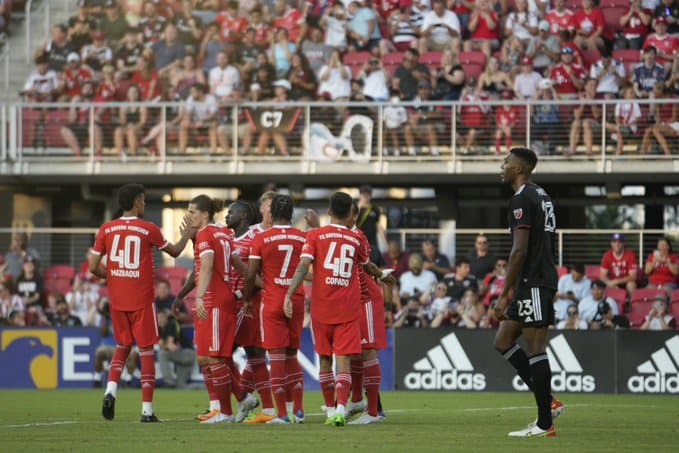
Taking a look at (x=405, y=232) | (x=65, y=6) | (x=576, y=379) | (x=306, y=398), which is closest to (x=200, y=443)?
(x=306, y=398)

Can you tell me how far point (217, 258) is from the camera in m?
13.3

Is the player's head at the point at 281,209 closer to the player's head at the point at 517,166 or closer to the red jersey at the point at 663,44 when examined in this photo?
the player's head at the point at 517,166

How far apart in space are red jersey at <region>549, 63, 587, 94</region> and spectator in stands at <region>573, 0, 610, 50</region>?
1.90 ft

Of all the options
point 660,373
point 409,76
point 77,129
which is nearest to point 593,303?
point 660,373

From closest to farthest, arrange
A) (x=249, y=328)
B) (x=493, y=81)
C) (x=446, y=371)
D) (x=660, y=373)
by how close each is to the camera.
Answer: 1. (x=249, y=328)
2. (x=660, y=373)
3. (x=446, y=371)
4. (x=493, y=81)

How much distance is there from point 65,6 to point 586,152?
11.7 meters

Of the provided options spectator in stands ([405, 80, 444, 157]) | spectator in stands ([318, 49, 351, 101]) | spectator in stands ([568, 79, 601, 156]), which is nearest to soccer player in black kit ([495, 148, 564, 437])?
spectator in stands ([568, 79, 601, 156])

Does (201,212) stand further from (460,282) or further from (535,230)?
(460,282)

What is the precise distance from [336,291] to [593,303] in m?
10.2

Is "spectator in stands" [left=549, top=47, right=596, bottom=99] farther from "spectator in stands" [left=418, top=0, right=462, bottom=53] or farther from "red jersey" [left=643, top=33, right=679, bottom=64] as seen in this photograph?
"spectator in stands" [left=418, top=0, right=462, bottom=53]

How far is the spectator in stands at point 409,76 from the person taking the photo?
82.4 ft

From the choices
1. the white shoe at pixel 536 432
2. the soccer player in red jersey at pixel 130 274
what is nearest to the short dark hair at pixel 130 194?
the soccer player in red jersey at pixel 130 274

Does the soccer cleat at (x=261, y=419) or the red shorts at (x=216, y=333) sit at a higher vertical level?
the red shorts at (x=216, y=333)

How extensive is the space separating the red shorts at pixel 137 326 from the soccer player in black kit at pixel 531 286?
11.9ft
